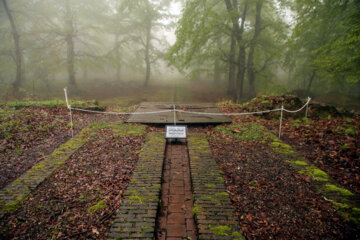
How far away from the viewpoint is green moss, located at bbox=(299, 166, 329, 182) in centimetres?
450

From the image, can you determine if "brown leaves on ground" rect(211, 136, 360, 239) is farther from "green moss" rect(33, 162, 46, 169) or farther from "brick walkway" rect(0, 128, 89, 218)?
"green moss" rect(33, 162, 46, 169)

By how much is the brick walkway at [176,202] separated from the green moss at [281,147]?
2.93 meters

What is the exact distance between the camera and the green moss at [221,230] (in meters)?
3.00

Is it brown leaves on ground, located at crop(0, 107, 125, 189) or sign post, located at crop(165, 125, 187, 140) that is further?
sign post, located at crop(165, 125, 187, 140)

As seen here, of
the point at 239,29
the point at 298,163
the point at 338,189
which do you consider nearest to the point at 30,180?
the point at 298,163

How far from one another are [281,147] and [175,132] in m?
3.52

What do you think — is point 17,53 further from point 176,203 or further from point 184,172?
point 176,203

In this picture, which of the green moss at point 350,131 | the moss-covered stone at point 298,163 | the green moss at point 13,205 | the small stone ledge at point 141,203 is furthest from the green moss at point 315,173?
the green moss at point 13,205

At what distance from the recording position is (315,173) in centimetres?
470

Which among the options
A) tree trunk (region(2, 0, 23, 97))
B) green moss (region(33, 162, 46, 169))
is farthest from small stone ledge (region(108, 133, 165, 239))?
tree trunk (region(2, 0, 23, 97))

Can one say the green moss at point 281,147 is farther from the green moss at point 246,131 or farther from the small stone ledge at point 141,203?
the small stone ledge at point 141,203

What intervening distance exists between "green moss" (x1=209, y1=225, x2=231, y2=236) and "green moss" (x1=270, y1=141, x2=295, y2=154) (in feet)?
12.1

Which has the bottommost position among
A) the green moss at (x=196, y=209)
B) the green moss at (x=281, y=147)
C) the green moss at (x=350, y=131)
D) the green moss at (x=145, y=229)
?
the green moss at (x=145, y=229)

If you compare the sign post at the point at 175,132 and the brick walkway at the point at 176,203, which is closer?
the brick walkway at the point at 176,203
